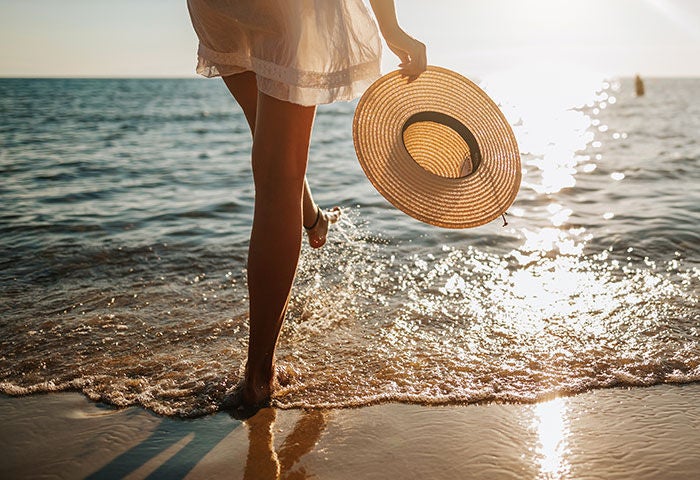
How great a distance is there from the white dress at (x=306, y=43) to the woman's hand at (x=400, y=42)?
11 centimetres

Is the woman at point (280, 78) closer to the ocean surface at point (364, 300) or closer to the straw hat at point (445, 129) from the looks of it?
the straw hat at point (445, 129)

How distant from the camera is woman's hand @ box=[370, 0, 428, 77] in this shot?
1810 mm

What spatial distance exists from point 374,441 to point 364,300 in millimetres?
1196

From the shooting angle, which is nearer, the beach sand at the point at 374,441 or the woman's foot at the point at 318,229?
the beach sand at the point at 374,441

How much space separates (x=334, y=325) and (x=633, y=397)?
3.89 feet

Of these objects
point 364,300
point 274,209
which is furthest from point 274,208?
point 364,300

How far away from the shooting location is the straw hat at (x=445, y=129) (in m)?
2.20

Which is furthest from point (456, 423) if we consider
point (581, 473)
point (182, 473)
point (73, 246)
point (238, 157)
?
point (238, 157)

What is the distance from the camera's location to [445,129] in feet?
7.69

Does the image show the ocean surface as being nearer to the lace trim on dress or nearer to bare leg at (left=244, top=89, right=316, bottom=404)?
bare leg at (left=244, top=89, right=316, bottom=404)

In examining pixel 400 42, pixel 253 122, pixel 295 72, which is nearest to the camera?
pixel 295 72

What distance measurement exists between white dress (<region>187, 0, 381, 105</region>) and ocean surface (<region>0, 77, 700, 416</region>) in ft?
3.28

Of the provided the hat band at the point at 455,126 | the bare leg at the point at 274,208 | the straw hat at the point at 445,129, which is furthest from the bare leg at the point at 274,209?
the hat band at the point at 455,126

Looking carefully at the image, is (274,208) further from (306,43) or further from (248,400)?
(248,400)
